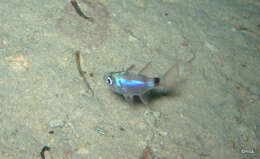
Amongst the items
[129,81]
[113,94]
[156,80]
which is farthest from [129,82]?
[113,94]

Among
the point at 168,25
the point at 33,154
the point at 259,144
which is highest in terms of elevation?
the point at 168,25

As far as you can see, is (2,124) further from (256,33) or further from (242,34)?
(256,33)

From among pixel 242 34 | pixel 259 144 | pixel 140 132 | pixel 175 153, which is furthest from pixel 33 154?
pixel 242 34

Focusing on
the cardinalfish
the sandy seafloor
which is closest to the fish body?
the cardinalfish

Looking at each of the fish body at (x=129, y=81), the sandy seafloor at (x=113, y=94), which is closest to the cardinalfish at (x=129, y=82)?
the fish body at (x=129, y=81)

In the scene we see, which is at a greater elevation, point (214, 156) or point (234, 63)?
point (234, 63)

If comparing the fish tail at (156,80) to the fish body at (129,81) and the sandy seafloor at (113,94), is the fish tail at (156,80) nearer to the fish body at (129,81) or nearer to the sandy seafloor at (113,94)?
the fish body at (129,81)

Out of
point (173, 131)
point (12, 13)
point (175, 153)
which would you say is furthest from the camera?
point (12, 13)
